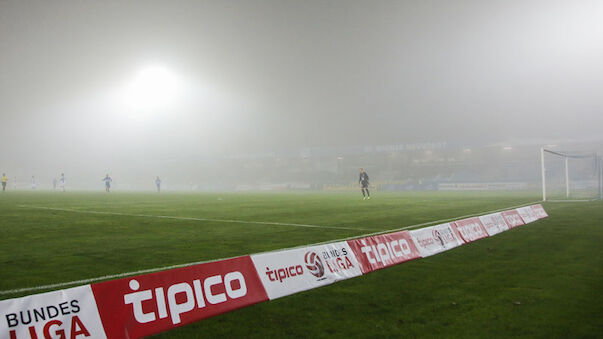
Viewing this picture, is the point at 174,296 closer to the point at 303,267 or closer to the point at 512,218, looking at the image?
the point at 303,267

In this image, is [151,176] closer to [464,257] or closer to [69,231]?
[69,231]

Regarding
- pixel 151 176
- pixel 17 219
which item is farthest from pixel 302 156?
pixel 17 219

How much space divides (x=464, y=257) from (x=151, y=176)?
91109 millimetres

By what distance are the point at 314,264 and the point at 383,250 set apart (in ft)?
5.39

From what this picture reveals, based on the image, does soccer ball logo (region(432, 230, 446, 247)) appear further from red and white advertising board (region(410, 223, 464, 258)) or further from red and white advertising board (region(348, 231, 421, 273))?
red and white advertising board (region(348, 231, 421, 273))

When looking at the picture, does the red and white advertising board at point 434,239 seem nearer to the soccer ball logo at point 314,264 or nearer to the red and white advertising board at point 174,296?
the soccer ball logo at point 314,264

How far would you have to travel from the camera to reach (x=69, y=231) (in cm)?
1160

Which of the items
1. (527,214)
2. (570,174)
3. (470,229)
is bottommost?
(527,214)

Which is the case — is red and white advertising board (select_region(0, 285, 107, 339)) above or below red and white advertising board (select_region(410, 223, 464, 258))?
above

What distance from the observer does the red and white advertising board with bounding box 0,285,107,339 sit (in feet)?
10.5

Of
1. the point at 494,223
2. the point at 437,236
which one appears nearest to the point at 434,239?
the point at 437,236

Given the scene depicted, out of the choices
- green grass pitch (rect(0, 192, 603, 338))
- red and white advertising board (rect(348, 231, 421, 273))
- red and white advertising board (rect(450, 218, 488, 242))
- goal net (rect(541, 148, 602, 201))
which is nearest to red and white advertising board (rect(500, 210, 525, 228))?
green grass pitch (rect(0, 192, 603, 338))

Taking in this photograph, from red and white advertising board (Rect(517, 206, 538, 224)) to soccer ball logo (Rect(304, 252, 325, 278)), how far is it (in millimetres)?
9567

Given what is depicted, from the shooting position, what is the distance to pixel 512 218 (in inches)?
488
